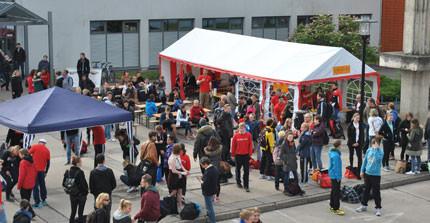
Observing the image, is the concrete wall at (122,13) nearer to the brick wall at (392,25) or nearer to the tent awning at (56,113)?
the brick wall at (392,25)

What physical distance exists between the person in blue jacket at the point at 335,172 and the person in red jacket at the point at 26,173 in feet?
20.7

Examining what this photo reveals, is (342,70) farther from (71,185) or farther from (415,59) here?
(71,185)

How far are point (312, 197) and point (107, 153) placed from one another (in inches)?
263

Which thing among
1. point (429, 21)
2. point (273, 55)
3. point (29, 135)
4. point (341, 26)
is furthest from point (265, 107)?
point (341, 26)

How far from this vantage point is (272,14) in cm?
3947

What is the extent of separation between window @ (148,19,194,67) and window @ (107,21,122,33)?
1.77 metres

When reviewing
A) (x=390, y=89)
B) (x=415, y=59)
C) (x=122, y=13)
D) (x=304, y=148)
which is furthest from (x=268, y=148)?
(x=122, y=13)

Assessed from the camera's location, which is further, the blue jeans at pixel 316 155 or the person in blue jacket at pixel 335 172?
the blue jeans at pixel 316 155

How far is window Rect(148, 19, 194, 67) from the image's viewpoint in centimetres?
3625

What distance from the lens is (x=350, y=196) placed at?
15617 mm

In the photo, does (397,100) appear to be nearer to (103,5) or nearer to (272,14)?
(272,14)

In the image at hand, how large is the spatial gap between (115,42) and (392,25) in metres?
19.3

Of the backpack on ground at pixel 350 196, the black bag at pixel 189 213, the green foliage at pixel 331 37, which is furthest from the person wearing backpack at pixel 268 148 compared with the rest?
the green foliage at pixel 331 37

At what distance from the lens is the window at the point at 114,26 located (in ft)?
114
